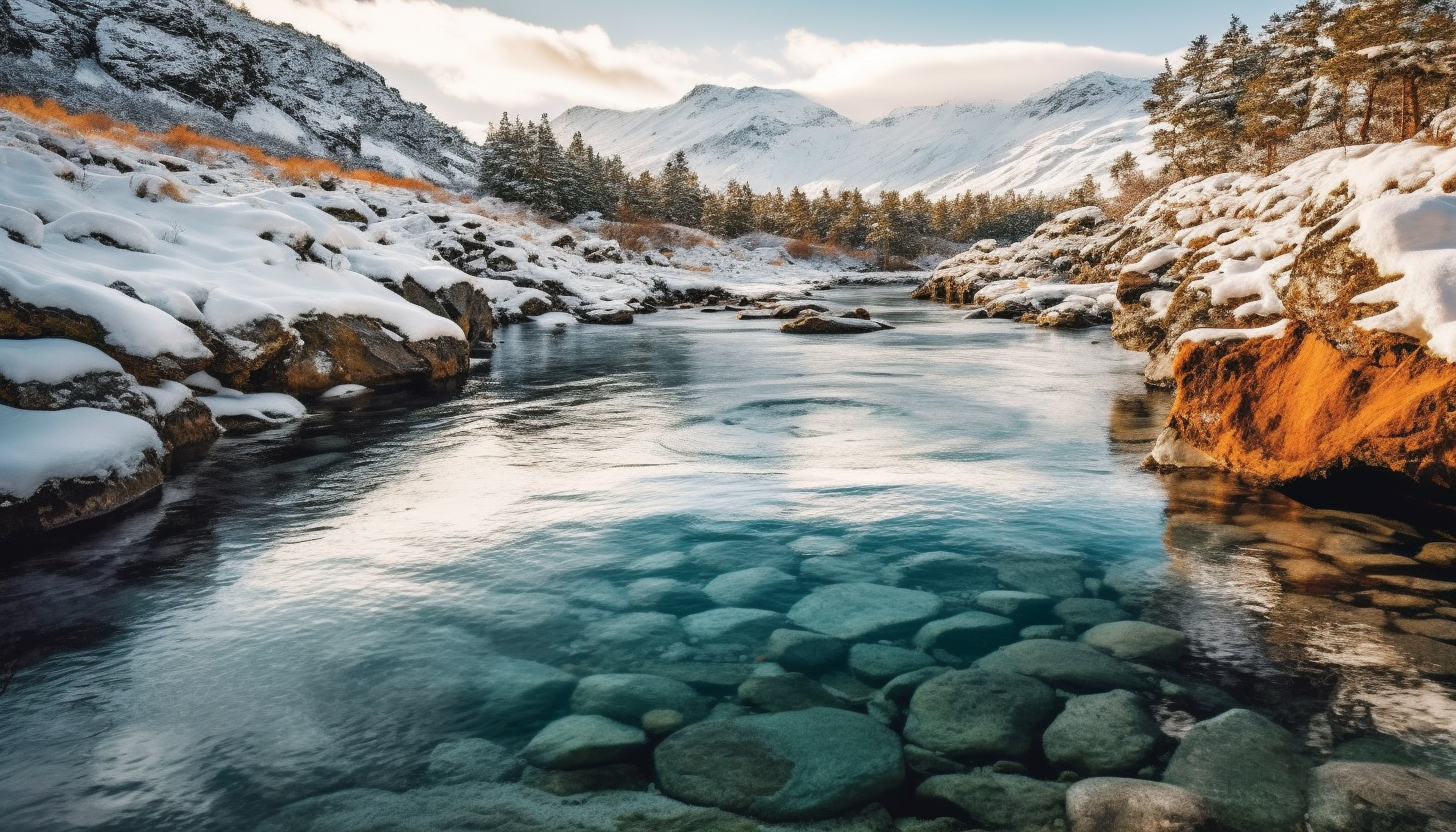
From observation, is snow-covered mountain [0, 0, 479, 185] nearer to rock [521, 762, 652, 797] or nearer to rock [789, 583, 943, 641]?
rock [789, 583, 943, 641]

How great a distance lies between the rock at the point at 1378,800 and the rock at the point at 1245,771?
56mm

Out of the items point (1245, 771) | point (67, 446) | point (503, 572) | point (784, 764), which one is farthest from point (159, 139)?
point (1245, 771)

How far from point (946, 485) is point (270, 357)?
909cm

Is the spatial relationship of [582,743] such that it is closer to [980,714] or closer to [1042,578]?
[980,714]

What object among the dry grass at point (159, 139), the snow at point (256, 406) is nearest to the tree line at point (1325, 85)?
the snow at point (256, 406)

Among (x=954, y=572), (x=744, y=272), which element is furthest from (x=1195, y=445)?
(x=744, y=272)

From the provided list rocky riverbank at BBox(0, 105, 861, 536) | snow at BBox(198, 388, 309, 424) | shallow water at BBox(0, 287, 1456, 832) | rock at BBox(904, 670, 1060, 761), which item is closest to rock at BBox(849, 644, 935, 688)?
rock at BBox(904, 670, 1060, 761)

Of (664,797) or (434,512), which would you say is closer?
(664,797)

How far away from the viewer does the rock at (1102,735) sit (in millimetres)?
2725

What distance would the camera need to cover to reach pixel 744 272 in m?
57.7

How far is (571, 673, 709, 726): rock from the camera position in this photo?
3.16 m

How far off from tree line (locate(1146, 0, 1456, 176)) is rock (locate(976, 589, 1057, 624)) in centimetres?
2571

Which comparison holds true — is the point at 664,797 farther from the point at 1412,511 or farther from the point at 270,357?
the point at 270,357

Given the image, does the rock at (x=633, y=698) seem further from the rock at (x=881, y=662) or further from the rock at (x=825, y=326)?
the rock at (x=825, y=326)
